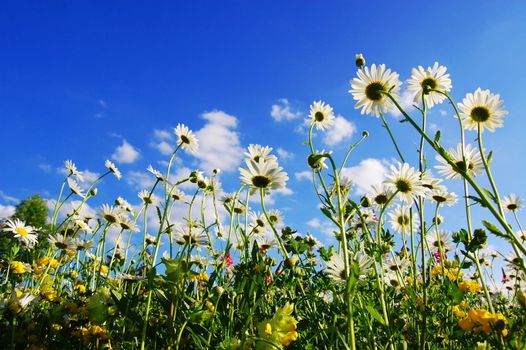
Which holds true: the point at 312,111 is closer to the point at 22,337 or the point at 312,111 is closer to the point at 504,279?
the point at 22,337

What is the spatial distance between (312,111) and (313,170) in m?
1.32

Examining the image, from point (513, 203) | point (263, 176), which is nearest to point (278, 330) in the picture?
point (263, 176)

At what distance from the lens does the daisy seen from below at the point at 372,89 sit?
2.47 m

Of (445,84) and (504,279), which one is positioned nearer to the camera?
(445,84)

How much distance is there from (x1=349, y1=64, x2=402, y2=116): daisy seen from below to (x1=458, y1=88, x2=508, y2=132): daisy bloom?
0.41 m

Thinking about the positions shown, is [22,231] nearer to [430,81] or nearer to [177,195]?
[177,195]

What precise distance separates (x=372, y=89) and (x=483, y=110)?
0.60 meters

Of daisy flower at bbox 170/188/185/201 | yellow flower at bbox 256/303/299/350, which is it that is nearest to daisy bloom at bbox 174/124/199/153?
daisy flower at bbox 170/188/185/201

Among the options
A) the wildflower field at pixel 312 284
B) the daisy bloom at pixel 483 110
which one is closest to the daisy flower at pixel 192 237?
the wildflower field at pixel 312 284

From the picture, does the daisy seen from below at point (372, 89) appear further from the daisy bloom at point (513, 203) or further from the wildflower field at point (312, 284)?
the daisy bloom at point (513, 203)

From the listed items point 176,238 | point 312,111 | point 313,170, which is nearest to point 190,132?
point 312,111

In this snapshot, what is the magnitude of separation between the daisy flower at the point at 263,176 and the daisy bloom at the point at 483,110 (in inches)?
39.9

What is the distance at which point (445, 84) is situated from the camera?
2707mm

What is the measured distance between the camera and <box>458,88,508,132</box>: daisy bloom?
225 centimetres
